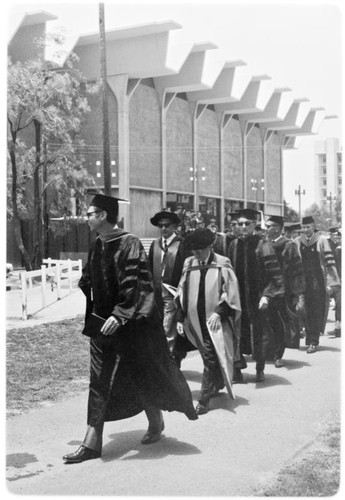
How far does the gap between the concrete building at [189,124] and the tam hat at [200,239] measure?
14.1 m

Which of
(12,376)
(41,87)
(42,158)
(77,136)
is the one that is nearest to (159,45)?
(77,136)

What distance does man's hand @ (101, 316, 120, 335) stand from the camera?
4.94 m

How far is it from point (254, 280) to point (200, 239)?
64.9 inches

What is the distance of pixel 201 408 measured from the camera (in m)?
6.39

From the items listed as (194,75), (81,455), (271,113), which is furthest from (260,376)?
(271,113)

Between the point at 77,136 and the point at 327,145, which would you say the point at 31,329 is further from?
the point at 77,136

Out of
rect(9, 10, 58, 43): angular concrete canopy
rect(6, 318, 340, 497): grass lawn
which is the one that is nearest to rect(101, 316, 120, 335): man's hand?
rect(6, 318, 340, 497): grass lawn

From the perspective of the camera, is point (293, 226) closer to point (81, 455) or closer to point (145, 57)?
point (81, 455)

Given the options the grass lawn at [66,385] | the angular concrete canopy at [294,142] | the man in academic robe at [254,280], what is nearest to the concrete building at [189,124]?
the angular concrete canopy at [294,142]

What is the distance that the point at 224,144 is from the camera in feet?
153

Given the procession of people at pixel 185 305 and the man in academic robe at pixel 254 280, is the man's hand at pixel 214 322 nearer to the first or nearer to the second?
the procession of people at pixel 185 305

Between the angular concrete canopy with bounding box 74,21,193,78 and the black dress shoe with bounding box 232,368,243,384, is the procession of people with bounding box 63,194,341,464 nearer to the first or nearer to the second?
the black dress shoe with bounding box 232,368,243,384

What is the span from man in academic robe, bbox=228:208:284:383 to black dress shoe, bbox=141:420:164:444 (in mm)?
2667

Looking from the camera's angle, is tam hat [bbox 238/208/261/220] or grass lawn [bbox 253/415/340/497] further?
tam hat [bbox 238/208/261/220]
